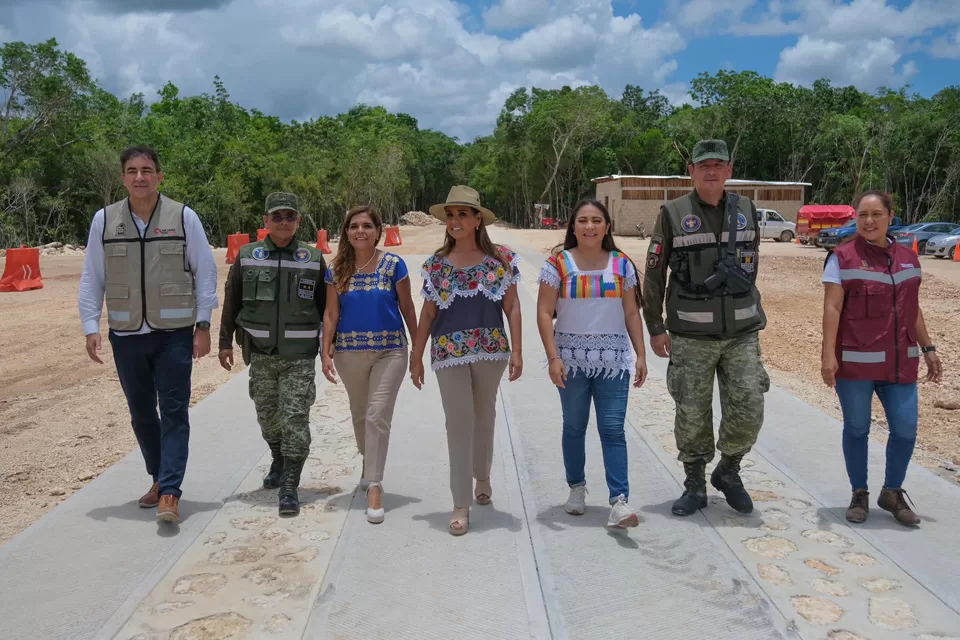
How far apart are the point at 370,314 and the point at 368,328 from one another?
0.08m

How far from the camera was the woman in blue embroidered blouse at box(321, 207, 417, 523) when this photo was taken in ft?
14.7

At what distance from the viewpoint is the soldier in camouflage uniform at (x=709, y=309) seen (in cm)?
417

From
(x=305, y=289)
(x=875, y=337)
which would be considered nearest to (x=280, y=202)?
(x=305, y=289)

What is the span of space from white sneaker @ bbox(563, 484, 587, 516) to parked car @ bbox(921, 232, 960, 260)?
2535cm

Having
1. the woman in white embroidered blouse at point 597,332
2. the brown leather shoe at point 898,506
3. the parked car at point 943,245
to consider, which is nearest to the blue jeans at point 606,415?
the woman in white embroidered blouse at point 597,332

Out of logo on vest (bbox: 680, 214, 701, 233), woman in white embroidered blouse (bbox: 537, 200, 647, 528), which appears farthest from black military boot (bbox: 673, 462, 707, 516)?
logo on vest (bbox: 680, 214, 701, 233)

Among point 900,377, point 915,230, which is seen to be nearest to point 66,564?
point 900,377

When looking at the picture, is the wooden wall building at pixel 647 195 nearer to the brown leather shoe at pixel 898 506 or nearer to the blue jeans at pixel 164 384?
the brown leather shoe at pixel 898 506

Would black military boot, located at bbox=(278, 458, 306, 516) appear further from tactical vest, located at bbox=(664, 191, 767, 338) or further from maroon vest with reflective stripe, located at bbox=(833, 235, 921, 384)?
maroon vest with reflective stripe, located at bbox=(833, 235, 921, 384)

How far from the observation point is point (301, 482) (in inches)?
199

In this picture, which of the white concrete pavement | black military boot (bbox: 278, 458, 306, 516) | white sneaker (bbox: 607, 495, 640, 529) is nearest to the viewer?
the white concrete pavement

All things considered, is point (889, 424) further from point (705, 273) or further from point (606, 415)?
point (606, 415)

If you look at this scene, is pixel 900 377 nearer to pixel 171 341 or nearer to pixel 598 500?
pixel 598 500

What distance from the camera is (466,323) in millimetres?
4133
